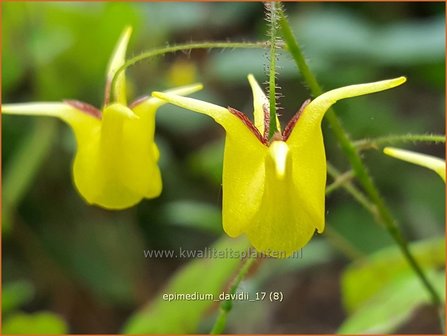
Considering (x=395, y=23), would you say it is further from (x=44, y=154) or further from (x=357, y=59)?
(x=44, y=154)

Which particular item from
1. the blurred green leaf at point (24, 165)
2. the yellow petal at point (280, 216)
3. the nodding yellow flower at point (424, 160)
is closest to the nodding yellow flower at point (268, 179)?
the yellow petal at point (280, 216)

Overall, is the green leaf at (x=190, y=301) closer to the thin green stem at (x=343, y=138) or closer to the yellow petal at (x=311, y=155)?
the thin green stem at (x=343, y=138)

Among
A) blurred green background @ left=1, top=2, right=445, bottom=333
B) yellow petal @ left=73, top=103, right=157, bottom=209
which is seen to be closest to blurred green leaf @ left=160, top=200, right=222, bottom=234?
blurred green background @ left=1, top=2, right=445, bottom=333

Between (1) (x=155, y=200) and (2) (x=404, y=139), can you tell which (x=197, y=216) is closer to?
(1) (x=155, y=200)

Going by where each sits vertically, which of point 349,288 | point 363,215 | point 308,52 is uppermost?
point 308,52

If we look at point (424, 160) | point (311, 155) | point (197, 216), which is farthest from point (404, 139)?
point (197, 216)

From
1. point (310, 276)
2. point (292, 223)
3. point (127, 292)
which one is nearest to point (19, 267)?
point (127, 292)
